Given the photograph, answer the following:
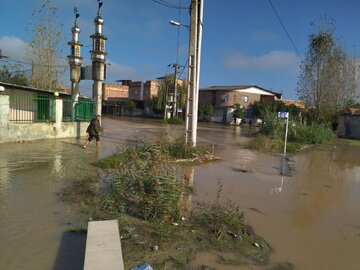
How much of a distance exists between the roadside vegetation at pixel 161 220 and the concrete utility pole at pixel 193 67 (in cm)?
709

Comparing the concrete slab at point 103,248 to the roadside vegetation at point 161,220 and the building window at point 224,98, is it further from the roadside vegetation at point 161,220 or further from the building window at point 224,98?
the building window at point 224,98

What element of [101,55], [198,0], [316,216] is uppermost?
[198,0]

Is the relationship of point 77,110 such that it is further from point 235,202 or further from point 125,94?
point 125,94

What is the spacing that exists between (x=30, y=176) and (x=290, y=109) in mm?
45739

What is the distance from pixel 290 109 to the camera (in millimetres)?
49781

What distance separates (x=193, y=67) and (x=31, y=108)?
8348mm

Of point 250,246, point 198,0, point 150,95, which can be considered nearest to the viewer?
point 250,246

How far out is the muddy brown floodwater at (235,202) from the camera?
15.6 ft

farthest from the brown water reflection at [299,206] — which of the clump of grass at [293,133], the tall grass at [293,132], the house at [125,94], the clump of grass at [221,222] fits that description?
the house at [125,94]

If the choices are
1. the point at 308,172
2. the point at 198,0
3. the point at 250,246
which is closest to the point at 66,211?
the point at 250,246

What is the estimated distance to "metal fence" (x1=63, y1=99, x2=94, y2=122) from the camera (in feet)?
59.9

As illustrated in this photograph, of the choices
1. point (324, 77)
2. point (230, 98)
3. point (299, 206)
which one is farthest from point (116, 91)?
point (299, 206)

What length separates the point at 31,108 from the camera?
1686cm

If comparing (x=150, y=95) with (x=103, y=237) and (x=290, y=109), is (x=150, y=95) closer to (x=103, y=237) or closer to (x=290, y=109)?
(x=290, y=109)
